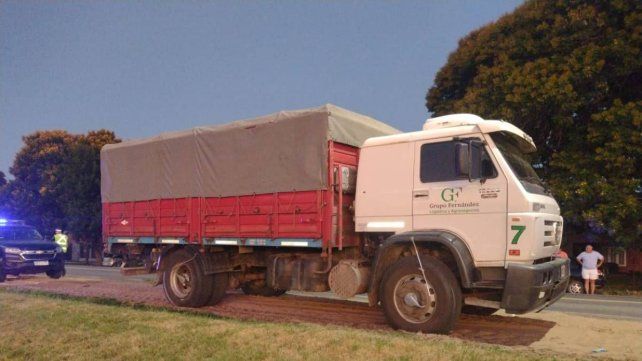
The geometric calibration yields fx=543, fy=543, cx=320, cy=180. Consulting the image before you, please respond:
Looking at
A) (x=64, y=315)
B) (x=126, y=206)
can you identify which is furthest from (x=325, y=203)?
(x=126, y=206)

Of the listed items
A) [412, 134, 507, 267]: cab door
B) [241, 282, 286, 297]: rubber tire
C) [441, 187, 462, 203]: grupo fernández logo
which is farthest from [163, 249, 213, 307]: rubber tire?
[441, 187, 462, 203]: grupo fernández logo

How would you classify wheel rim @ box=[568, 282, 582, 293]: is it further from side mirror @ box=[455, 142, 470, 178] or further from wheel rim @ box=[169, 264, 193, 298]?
wheel rim @ box=[169, 264, 193, 298]

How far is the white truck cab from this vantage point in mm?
6719

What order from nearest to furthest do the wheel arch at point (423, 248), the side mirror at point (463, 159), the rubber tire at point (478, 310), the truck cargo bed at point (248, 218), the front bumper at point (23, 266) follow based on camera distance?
1. the wheel arch at point (423, 248)
2. the side mirror at point (463, 159)
3. the truck cargo bed at point (248, 218)
4. the rubber tire at point (478, 310)
5. the front bumper at point (23, 266)

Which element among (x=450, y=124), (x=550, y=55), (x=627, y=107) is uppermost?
(x=550, y=55)

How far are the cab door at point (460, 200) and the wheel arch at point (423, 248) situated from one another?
152 millimetres

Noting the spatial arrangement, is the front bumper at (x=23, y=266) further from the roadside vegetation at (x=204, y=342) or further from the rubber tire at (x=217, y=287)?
the rubber tire at (x=217, y=287)

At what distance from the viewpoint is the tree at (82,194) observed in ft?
106

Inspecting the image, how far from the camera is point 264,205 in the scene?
899 cm

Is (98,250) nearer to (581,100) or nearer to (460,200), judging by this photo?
(581,100)

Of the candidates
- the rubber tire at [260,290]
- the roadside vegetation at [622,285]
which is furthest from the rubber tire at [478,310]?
the roadside vegetation at [622,285]

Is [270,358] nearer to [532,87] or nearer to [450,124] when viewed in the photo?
[450,124]

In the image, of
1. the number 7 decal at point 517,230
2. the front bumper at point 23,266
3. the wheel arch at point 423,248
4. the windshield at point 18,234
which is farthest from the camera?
the windshield at point 18,234

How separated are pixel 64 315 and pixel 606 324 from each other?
26.6ft
